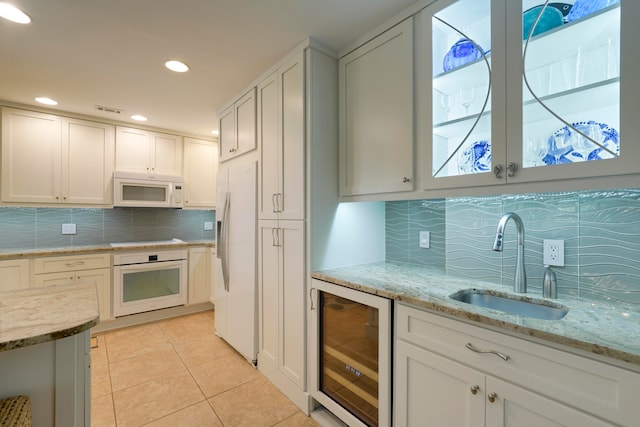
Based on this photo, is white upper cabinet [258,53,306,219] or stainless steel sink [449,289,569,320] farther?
white upper cabinet [258,53,306,219]

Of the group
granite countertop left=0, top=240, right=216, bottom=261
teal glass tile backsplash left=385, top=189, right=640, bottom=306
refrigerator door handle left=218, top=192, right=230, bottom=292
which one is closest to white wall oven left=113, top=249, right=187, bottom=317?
granite countertop left=0, top=240, right=216, bottom=261

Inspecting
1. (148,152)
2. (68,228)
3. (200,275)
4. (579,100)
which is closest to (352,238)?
(579,100)

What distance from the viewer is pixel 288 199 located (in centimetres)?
202

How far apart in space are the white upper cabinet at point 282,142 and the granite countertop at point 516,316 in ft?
1.84

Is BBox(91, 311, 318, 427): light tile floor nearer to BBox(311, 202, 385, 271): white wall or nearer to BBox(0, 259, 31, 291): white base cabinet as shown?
BBox(0, 259, 31, 291): white base cabinet

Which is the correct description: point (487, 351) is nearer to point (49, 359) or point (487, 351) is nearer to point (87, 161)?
point (49, 359)

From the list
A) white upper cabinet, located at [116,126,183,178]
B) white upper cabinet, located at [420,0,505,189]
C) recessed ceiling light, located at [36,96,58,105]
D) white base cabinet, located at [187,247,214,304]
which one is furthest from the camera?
white base cabinet, located at [187,247,214,304]

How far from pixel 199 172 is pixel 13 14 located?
2.49 metres

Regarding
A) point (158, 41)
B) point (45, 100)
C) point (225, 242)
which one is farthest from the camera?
point (45, 100)

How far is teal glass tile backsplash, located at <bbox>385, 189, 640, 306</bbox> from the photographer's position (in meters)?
1.24

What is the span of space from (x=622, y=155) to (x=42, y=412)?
2.20 meters

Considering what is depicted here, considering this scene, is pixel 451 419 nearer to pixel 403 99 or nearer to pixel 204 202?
pixel 403 99

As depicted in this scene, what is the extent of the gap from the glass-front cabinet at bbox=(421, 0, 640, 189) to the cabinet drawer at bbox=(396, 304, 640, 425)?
0.64 meters

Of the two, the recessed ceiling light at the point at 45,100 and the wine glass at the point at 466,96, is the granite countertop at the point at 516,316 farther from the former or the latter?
the recessed ceiling light at the point at 45,100
